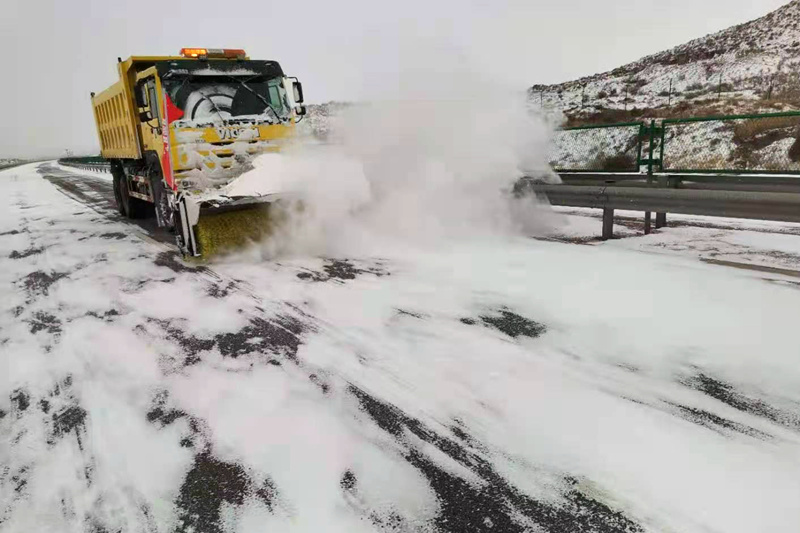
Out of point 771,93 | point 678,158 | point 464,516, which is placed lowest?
point 464,516

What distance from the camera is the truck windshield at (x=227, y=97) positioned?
24.2ft

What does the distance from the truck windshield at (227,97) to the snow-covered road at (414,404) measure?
10.6 feet

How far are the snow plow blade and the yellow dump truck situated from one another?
0.5 inches

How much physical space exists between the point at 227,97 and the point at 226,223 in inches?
93.2

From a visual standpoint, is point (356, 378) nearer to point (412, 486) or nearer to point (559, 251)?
point (412, 486)

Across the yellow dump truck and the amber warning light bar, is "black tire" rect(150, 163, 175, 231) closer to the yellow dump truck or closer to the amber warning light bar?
the yellow dump truck

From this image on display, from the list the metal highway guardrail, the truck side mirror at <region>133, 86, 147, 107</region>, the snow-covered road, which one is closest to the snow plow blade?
the snow-covered road

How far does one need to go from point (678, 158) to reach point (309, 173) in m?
8.80

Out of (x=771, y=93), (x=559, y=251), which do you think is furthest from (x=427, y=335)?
(x=771, y=93)

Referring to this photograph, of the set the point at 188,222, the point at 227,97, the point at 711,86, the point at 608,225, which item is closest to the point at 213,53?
the point at 227,97

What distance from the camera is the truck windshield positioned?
739 cm

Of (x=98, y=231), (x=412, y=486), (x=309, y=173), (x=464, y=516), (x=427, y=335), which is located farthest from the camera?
(x=98, y=231)

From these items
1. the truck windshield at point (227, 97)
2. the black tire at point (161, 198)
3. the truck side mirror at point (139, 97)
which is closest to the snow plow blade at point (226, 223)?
the black tire at point (161, 198)

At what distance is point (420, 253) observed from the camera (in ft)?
21.8
